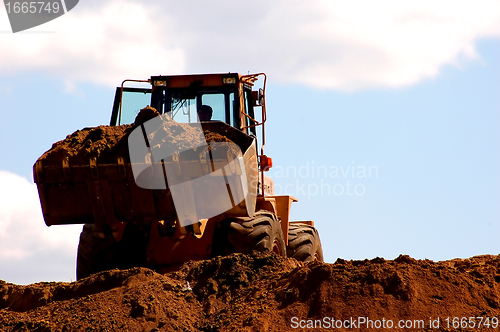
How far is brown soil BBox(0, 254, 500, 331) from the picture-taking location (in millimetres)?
5273

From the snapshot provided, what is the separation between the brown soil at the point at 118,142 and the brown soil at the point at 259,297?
145 centimetres

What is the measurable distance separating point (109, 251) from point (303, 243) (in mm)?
3642

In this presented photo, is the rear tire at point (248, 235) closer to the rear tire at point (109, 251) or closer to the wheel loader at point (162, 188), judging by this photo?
the wheel loader at point (162, 188)

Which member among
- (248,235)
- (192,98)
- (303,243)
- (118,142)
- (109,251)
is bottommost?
(109,251)

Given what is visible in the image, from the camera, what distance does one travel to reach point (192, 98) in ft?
30.4

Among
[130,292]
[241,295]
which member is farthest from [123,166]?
[241,295]

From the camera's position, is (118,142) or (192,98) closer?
(118,142)

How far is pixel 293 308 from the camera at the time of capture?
5.46m

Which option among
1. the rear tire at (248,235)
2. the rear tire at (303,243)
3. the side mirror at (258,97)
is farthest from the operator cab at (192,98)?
the rear tire at (303,243)

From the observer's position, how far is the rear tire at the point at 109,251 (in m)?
8.14

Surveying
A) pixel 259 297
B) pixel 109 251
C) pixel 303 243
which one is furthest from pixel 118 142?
pixel 303 243

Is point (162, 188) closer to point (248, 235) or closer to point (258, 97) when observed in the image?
point (248, 235)

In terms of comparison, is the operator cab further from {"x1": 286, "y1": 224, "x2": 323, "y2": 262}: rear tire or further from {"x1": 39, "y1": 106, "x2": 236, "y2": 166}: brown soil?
{"x1": 286, "y1": 224, "x2": 323, "y2": 262}: rear tire

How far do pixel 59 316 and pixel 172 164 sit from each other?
2.15 metres
